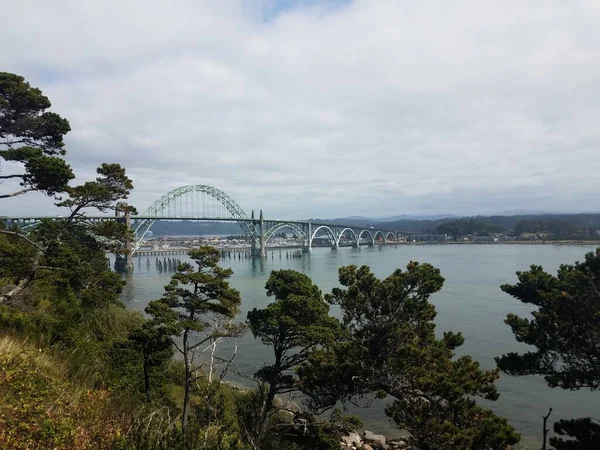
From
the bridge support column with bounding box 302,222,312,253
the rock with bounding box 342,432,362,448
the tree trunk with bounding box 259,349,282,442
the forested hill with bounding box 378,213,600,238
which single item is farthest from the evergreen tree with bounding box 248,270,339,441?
the forested hill with bounding box 378,213,600,238

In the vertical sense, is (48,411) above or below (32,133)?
below

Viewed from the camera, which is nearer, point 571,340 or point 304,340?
point 571,340

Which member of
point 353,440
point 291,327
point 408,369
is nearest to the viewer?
point 408,369

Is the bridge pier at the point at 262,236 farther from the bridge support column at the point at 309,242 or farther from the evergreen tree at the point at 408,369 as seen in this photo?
the evergreen tree at the point at 408,369

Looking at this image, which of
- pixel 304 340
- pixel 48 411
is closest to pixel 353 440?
pixel 304 340

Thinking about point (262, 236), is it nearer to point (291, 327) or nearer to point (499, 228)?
point (291, 327)

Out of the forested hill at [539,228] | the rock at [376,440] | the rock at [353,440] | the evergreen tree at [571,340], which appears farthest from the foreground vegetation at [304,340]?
the forested hill at [539,228]

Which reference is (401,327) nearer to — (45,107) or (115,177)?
(115,177)

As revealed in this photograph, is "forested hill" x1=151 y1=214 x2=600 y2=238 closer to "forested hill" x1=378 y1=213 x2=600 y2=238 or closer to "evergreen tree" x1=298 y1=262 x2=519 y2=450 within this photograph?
"forested hill" x1=378 y1=213 x2=600 y2=238
